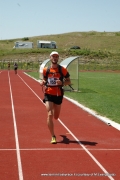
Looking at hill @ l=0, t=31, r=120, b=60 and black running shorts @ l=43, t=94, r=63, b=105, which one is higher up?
black running shorts @ l=43, t=94, r=63, b=105

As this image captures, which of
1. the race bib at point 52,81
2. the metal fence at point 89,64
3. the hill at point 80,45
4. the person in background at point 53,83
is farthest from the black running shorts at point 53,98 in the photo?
the hill at point 80,45

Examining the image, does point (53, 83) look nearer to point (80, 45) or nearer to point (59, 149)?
point (59, 149)

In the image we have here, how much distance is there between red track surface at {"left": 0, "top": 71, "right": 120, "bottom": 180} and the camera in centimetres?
761

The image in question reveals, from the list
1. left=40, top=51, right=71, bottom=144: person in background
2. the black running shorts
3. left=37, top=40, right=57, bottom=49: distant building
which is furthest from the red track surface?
left=37, top=40, right=57, bottom=49: distant building

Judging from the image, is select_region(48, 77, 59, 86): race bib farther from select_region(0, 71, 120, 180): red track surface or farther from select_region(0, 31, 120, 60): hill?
select_region(0, 31, 120, 60): hill

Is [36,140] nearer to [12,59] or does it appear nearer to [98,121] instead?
[98,121]

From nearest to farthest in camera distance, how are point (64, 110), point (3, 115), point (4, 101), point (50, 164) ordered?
1. point (50, 164)
2. point (3, 115)
3. point (64, 110)
4. point (4, 101)

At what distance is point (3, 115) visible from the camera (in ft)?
49.1

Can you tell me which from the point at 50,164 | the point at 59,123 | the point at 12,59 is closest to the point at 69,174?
the point at 50,164

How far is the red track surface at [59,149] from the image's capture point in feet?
25.0

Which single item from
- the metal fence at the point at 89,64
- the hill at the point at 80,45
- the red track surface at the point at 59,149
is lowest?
the metal fence at the point at 89,64

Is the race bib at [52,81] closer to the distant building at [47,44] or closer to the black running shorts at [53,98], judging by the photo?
the black running shorts at [53,98]

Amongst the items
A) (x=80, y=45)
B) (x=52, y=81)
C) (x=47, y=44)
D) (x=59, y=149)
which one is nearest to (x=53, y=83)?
(x=52, y=81)

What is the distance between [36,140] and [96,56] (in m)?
79.8
